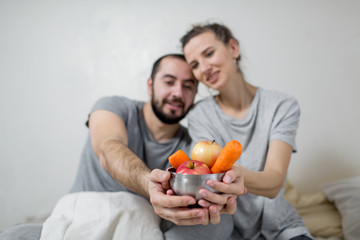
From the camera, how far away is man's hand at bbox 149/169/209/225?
0.78 m

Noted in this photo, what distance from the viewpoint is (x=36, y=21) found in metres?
2.38

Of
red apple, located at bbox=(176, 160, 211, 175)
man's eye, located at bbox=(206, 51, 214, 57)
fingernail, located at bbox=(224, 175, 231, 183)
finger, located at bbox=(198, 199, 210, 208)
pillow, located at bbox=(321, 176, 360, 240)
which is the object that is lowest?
pillow, located at bbox=(321, 176, 360, 240)

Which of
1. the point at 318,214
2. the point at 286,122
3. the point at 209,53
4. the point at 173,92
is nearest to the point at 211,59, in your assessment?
the point at 209,53

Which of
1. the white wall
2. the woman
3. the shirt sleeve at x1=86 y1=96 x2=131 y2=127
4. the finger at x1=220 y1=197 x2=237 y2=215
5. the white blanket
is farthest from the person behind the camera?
the white wall

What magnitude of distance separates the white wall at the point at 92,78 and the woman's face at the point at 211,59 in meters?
0.78

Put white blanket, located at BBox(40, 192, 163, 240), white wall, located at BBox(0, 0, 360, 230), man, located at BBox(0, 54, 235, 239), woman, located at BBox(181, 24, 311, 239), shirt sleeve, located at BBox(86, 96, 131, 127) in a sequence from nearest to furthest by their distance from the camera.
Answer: white blanket, located at BBox(40, 192, 163, 240) → woman, located at BBox(181, 24, 311, 239) → man, located at BBox(0, 54, 235, 239) → shirt sleeve, located at BBox(86, 96, 131, 127) → white wall, located at BBox(0, 0, 360, 230)

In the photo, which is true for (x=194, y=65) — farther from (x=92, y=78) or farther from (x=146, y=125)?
(x=92, y=78)

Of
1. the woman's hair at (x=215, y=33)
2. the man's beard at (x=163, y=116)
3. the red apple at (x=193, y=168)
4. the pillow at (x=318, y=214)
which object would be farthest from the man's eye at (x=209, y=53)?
the pillow at (x=318, y=214)

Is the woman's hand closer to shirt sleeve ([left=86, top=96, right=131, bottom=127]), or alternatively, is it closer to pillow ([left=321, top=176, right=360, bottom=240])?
shirt sleeve ([left=86, top=96, right=131, bottom=127])

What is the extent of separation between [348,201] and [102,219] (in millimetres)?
1532

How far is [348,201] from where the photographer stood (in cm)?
171

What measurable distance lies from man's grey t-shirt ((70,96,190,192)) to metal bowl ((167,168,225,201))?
828 mm

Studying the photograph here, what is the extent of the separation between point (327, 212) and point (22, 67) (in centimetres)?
269

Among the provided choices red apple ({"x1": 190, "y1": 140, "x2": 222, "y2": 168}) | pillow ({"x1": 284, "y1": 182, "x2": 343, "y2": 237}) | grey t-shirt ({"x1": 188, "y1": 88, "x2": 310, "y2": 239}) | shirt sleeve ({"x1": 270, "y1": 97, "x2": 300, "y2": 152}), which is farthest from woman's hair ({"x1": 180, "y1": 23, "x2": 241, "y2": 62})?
pillow ({"x1": 284, "y1": 182, "x2": 343, "y2": 237})
